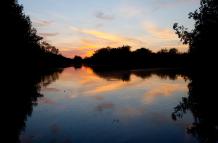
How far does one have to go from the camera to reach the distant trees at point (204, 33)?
4281 centimetres

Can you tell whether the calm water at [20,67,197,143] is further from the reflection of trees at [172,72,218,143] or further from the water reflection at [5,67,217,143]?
the reflection of trees at [172,72,218,143]

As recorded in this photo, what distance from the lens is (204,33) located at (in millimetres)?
44531

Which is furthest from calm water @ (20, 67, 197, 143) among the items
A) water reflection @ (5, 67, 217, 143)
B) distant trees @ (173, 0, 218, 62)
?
distant trees @ (173, 0, 218, 62)

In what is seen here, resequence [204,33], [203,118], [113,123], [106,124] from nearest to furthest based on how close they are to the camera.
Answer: [106,124] < [203,118] < [113,123] < [204,33]

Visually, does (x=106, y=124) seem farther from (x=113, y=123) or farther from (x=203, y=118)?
(x=203, y=118)

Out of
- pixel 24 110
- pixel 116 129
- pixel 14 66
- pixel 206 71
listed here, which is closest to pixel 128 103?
pixel 24 110

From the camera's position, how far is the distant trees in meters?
42.8

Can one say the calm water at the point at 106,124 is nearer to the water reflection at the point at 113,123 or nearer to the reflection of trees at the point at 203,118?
the water reflection at the point at 113,123

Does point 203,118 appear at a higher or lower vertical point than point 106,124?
higher

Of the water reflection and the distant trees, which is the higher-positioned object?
the distant trees

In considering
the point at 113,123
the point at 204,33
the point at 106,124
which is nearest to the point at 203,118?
the point at 113,123

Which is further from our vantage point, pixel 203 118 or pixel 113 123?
pixel 113 123

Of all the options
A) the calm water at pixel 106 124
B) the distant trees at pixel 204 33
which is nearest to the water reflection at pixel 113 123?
the calm water at pixel 106 124

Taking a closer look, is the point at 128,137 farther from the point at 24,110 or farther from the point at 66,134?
the point at 24,110
